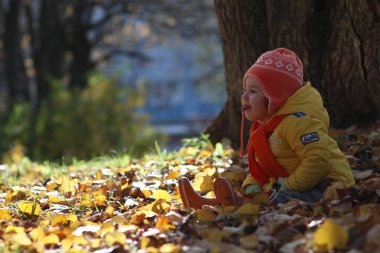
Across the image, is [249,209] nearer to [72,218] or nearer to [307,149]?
[307,149]

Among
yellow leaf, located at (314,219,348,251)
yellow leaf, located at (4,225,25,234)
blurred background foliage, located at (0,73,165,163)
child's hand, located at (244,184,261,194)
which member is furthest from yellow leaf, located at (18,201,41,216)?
blurred background foliage, located at (0,73,165,163)

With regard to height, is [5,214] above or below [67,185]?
above

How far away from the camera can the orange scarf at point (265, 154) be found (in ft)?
13.0

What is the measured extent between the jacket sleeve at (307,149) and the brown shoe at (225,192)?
368 millimetres

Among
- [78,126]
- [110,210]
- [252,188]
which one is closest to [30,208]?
[110,210]

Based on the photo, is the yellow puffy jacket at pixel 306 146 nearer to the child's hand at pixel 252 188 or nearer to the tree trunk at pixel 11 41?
the child's hand at pixel 252 188

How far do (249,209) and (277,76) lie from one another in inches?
36.1

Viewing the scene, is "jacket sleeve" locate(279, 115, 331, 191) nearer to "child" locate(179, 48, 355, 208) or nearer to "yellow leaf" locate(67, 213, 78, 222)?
"child" locate(179, 48, 355, 208)

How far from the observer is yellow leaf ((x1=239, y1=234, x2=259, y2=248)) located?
2924mm

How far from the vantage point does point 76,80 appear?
21453 mm

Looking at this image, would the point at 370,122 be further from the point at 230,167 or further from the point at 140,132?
the point at 140,132

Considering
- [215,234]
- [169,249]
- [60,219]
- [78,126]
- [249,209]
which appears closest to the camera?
[169,249]

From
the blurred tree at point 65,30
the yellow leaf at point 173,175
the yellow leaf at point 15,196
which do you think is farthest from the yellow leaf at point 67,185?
the blurred tree at point 65,30

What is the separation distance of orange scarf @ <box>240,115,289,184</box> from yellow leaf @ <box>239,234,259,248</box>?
1041 millimetres
